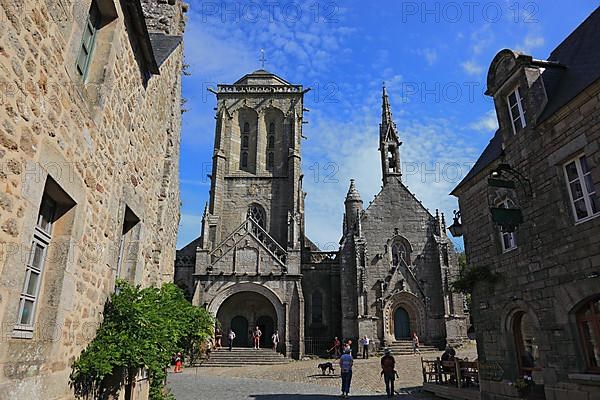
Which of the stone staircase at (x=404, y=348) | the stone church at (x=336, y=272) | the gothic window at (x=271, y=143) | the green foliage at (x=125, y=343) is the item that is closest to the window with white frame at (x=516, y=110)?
the green foliage at (x=125, y=343)

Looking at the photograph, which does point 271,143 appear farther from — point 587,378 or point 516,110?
point 587,378

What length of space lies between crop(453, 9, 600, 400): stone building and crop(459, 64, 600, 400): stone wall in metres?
0.02

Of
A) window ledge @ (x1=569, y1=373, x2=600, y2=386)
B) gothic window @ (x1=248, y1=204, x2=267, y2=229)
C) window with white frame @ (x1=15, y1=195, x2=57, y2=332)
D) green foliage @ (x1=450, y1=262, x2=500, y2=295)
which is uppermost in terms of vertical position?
gothic window @ (x1=248, y1=204, x2=267, y2=229)

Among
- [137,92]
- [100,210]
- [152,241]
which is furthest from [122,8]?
[152,241]

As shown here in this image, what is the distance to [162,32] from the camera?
26.8ft

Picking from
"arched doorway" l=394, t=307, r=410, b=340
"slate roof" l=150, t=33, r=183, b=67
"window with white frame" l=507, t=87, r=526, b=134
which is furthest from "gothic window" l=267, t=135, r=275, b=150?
"slate roof" l=150, t=33, r=183, b=67

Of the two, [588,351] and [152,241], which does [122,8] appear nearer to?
[152,241]

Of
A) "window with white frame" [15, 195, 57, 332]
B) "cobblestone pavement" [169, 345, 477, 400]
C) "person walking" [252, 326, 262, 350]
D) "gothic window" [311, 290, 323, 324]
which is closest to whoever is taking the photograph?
"window with white frame" [15, 195, 57, 332]

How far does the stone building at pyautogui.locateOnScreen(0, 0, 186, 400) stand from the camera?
2.79 m

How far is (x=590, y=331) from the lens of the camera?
6.85 m

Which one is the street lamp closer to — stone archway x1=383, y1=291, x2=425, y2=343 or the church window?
the church window

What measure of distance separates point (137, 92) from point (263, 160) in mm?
27229

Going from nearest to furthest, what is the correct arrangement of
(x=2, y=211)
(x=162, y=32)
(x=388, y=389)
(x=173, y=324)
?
1. (x=2, y=211)
2. (x=173, y=324)
3. (x=162, y=32)
4. (x=388, y=389)

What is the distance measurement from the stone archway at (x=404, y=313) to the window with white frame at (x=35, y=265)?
72.1 ft
